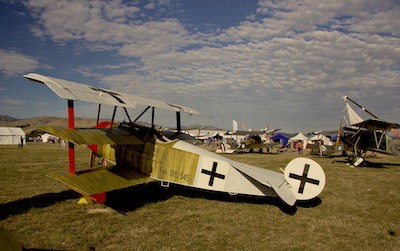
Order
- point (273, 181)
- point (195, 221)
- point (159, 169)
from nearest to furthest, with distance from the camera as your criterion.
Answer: point (195, 221)
point (273, 181)
point (159, 169)

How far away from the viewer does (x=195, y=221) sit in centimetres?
629

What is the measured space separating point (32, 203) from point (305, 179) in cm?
695

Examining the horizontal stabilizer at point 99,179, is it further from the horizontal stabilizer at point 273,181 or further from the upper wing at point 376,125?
the upper wing at point 376,125

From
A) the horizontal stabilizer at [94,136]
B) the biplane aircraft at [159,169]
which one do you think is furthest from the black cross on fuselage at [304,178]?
the horizontal stabilizer at [94,136]

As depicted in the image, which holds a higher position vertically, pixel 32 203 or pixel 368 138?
pixel 368 138

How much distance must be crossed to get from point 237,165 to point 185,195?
7.40ft

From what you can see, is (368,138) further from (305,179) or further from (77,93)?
(77,93)

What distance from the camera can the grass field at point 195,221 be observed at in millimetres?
5039

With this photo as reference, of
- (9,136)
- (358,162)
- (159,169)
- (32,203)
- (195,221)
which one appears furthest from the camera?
(9,136)

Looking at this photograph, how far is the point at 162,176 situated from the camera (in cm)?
768

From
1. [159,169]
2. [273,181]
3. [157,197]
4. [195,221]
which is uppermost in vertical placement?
[273,181]

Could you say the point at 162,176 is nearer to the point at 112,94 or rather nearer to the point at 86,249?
the point at 112,94

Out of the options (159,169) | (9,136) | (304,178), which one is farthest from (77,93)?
(9,136)

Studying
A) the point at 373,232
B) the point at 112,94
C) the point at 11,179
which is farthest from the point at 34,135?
the point at 373,232
